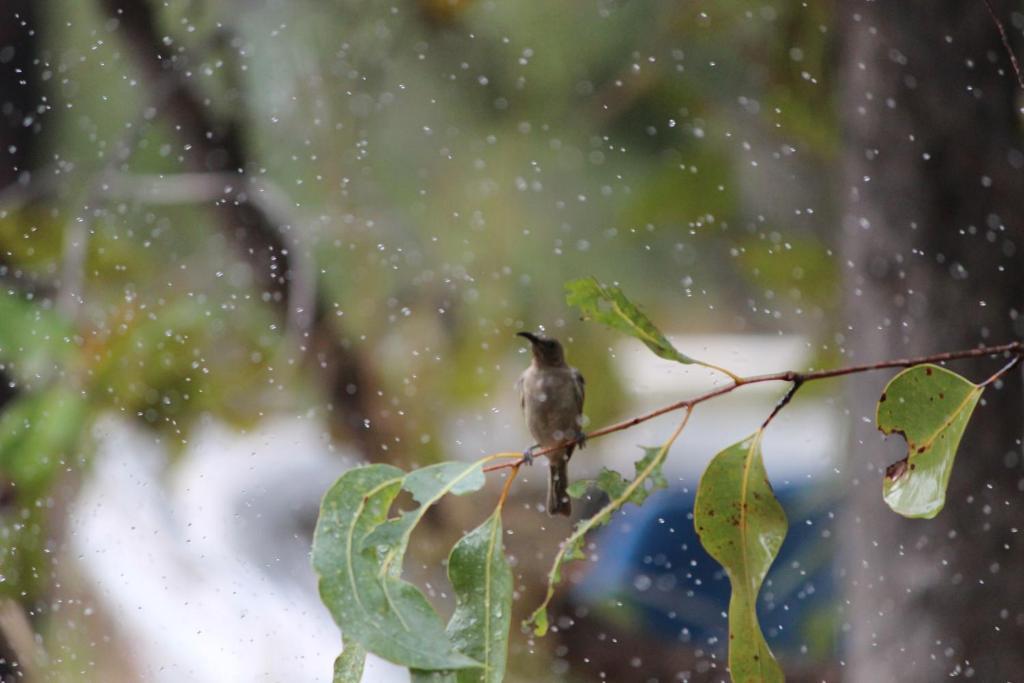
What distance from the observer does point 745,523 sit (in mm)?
245

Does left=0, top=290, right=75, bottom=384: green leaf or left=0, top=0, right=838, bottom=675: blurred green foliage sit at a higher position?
left=0, top=0, right=838, bottom=675: blurred green foliage

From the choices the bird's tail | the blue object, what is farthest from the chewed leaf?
the blue object

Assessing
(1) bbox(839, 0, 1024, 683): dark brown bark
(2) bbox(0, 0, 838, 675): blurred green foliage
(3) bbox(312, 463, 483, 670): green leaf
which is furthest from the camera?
(2) bbox(0, 0, 838, 675): blurred green foliage

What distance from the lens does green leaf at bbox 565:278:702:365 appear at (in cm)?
23

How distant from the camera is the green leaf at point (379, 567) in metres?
0.22

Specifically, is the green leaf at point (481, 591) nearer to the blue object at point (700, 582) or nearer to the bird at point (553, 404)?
the bird at point (553, 404)

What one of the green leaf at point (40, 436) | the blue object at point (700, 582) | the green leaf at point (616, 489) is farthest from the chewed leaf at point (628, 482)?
the green leaf at point (40, 436)

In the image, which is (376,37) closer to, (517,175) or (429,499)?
(517,175)

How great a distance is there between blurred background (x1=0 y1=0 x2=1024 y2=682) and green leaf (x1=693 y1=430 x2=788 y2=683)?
19cm

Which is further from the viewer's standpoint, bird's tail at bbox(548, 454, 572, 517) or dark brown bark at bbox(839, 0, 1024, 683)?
dark brown bark at bbox(839, 0, 1024, 683)

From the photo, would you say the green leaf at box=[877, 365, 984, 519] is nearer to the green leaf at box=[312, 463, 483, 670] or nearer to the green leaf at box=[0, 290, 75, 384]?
the green leaf at box=[312, 463, 483, 670]

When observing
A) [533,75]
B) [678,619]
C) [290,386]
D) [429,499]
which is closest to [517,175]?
[533,75]

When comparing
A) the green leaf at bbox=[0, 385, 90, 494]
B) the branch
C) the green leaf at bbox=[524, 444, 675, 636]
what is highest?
the branch

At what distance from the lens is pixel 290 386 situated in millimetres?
722
